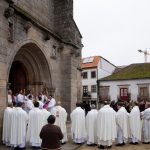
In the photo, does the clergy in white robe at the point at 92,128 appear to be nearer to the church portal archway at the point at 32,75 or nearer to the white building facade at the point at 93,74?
the church portal archway at the point at 32,75

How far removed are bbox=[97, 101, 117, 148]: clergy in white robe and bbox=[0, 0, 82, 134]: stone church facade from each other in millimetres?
3473

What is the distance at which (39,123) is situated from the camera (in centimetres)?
1092

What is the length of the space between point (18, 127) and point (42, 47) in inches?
226

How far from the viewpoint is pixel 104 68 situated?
49.2 metres

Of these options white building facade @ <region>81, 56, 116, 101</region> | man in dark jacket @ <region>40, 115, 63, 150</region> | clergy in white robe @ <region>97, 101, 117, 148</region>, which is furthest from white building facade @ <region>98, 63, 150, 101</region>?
man in dark jacket @ <region>40, 115, 63, 150</region>

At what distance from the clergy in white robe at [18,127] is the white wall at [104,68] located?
1425 inches

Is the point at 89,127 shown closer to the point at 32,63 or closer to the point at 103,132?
the point at 103,132

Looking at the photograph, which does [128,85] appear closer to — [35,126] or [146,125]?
[146,125]

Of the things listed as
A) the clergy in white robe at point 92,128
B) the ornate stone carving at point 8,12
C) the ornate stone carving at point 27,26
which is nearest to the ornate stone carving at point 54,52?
the ornate stone carving at point 27,26

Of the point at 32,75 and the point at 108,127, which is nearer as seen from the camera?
the point at 108,127

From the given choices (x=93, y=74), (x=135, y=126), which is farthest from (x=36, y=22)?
(x=93, y=74)

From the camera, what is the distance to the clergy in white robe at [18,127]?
418 inches

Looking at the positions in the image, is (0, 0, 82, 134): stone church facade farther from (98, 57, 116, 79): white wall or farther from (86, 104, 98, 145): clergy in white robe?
(98, 57, 116, 79): white wall

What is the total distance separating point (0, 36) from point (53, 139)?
562 centimetres
